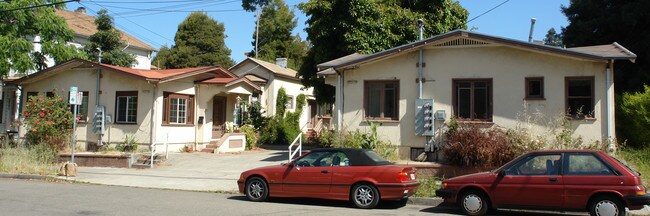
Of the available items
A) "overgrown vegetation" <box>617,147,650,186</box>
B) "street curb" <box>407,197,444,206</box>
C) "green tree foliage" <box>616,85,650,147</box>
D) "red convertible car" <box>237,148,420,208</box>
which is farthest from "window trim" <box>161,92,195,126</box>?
"green tree foliage" <box>616,85,650,147</box>

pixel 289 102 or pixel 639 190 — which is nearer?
pixel 639 190

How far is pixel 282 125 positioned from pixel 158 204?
1725 cm

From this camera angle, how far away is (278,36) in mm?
56312

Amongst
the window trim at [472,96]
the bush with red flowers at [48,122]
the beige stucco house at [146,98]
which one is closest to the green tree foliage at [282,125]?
the beige stucco house at [146,98]

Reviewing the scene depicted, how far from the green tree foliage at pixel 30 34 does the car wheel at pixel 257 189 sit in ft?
54.3

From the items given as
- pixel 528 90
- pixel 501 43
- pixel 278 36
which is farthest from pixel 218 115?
pixel 278 36

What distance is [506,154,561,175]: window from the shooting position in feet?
30.8

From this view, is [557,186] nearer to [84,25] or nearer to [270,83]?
[270,83]

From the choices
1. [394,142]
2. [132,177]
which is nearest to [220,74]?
[132,177]

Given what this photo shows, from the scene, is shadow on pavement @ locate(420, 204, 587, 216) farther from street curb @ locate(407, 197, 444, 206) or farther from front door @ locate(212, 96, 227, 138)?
front door @ locate(212, 96, 227, 138)

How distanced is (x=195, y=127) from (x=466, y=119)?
481 inches

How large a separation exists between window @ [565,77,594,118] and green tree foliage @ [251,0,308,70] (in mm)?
39136

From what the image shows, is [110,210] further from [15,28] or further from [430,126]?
[15,28]

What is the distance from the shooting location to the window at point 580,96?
46.5 ft
